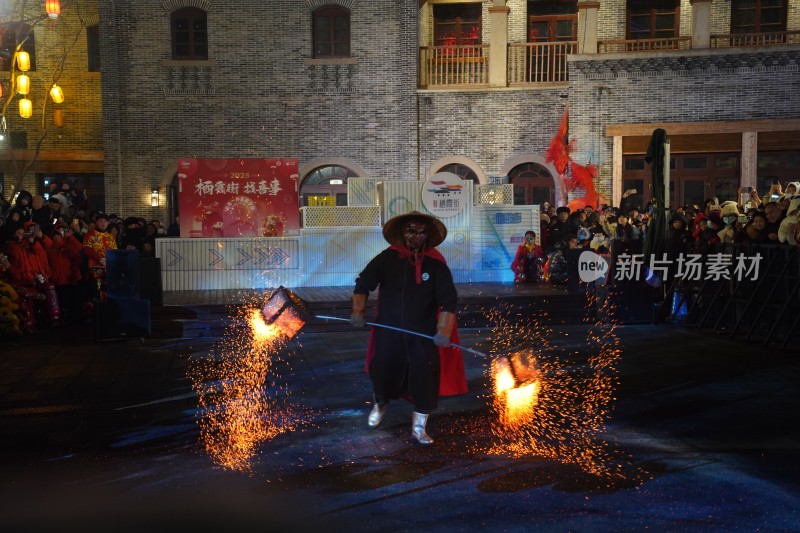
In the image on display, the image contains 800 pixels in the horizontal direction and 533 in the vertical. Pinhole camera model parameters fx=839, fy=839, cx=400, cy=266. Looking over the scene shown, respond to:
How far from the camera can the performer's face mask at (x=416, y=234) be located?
6.92 m

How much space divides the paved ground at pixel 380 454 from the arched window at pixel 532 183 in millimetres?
13942

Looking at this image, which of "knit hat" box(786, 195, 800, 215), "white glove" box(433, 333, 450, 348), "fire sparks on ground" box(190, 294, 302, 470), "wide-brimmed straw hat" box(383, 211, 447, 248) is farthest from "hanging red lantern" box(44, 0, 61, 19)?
"white glove" box(433, 333, 450, 348)

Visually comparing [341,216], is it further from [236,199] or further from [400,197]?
[236,199]

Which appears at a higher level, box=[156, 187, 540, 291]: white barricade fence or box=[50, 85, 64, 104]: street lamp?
box=[50, 85, 64, 104]: street lamp

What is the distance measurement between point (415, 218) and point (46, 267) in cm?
847

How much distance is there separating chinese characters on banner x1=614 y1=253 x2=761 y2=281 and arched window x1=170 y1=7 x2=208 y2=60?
14.9m

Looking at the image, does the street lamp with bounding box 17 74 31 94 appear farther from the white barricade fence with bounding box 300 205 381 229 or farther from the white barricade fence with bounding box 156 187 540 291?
the white barricade fence with bounding box 300 205 381 229

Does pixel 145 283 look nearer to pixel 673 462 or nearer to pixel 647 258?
pixel 647 258

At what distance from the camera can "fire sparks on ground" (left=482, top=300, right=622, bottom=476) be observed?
6.68m

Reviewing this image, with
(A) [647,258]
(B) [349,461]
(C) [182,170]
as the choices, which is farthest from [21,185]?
(B) [349,461]

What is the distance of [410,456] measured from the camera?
256 inches

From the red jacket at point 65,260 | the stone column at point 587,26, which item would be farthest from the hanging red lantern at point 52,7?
the stone column at point 587,26

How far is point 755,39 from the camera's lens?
934 inches

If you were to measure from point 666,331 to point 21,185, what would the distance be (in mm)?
20620
